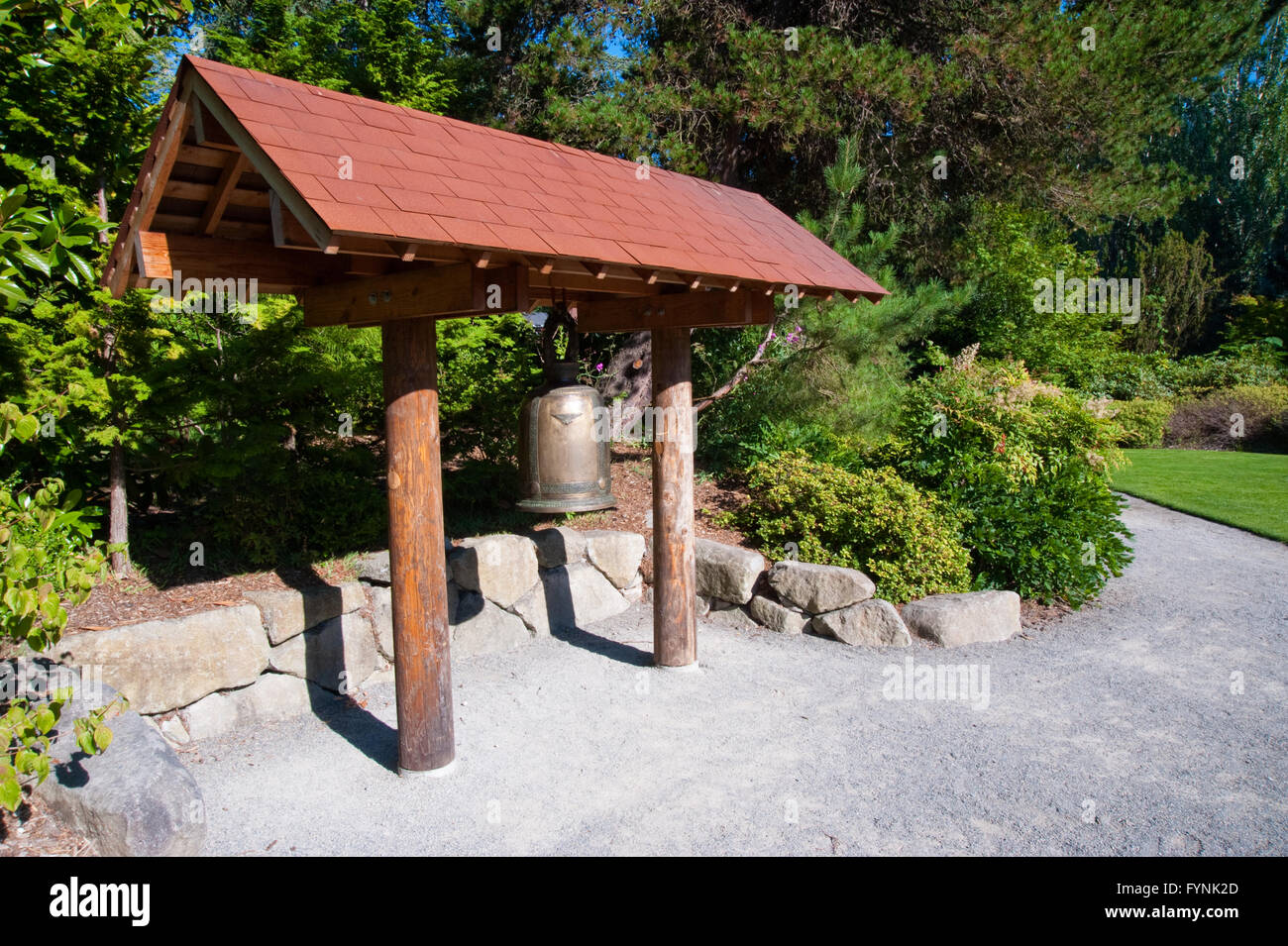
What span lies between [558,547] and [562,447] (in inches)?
91.1

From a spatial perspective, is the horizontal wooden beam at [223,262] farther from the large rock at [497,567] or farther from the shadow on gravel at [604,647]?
the shadow on gravel at [604,647]

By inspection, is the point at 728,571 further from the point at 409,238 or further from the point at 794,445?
the point at 409,238

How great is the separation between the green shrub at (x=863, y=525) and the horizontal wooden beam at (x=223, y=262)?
452 centimetres

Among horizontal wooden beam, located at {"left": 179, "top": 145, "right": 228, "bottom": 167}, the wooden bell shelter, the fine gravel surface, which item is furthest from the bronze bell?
horizontal wooden beam, located at {"left": 179, "top": 145, "right": 228, "bottom": 167}

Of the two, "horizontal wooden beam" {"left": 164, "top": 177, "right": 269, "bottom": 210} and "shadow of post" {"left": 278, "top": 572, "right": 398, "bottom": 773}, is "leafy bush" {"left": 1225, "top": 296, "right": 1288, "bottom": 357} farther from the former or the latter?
"horizontal wooden beam" {"left": 164, "top": 177, "right": 269, "bottom": 210}

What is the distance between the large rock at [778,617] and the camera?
669 centimetres

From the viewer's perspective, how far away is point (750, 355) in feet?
33.0

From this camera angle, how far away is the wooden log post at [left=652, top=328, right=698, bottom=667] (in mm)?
5461

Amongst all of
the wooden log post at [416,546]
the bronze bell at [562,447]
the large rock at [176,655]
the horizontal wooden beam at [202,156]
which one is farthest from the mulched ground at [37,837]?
the horizontal wooden beam at [202,156]

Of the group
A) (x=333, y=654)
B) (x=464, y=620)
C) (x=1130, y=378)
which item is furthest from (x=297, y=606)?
(x=1130, y=378)

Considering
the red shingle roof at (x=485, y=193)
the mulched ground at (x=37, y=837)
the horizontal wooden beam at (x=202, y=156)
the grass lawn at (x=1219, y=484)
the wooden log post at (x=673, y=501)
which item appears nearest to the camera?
the mulched ground at (x=37, y=837)

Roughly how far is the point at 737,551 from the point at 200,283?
440 centimetres

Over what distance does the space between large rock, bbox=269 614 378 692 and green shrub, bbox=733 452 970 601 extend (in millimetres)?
3529

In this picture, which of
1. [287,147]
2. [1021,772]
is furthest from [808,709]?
[287,147]
